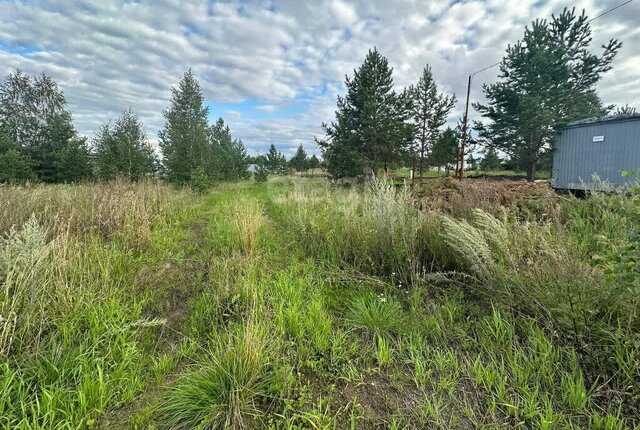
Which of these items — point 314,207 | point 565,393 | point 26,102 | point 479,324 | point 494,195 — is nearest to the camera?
point 565,393

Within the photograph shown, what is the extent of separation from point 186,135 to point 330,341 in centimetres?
1672

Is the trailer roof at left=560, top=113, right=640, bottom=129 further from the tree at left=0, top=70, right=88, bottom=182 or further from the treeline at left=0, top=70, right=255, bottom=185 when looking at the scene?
the tree at left=0, top=70, right=88, bottom=182

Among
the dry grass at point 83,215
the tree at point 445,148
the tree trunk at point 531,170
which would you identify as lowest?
the dry grass at point 83,215

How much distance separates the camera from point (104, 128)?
55.3 ft

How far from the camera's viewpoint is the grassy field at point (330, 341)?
133cm

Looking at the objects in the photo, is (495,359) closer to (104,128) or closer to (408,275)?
(408,275)

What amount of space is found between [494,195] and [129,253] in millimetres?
5131

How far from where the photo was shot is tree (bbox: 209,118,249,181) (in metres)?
20.5

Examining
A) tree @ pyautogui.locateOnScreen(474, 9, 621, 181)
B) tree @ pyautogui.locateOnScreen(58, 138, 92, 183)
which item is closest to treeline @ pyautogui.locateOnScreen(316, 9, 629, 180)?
tree @ pyautogui.locateOnScreen(474, 9, 621, 181)

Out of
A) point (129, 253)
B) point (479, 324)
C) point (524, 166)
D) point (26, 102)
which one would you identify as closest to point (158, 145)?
point (26, 102)

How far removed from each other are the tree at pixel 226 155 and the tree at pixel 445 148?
17.2m

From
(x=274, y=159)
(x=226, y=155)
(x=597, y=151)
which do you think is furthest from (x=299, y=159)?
(x=597, y=151)

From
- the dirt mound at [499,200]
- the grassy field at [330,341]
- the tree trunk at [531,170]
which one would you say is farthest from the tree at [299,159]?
the grassy field at [330,341]

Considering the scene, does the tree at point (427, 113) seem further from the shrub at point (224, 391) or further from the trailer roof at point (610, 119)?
the shrub at point (224, 391)
